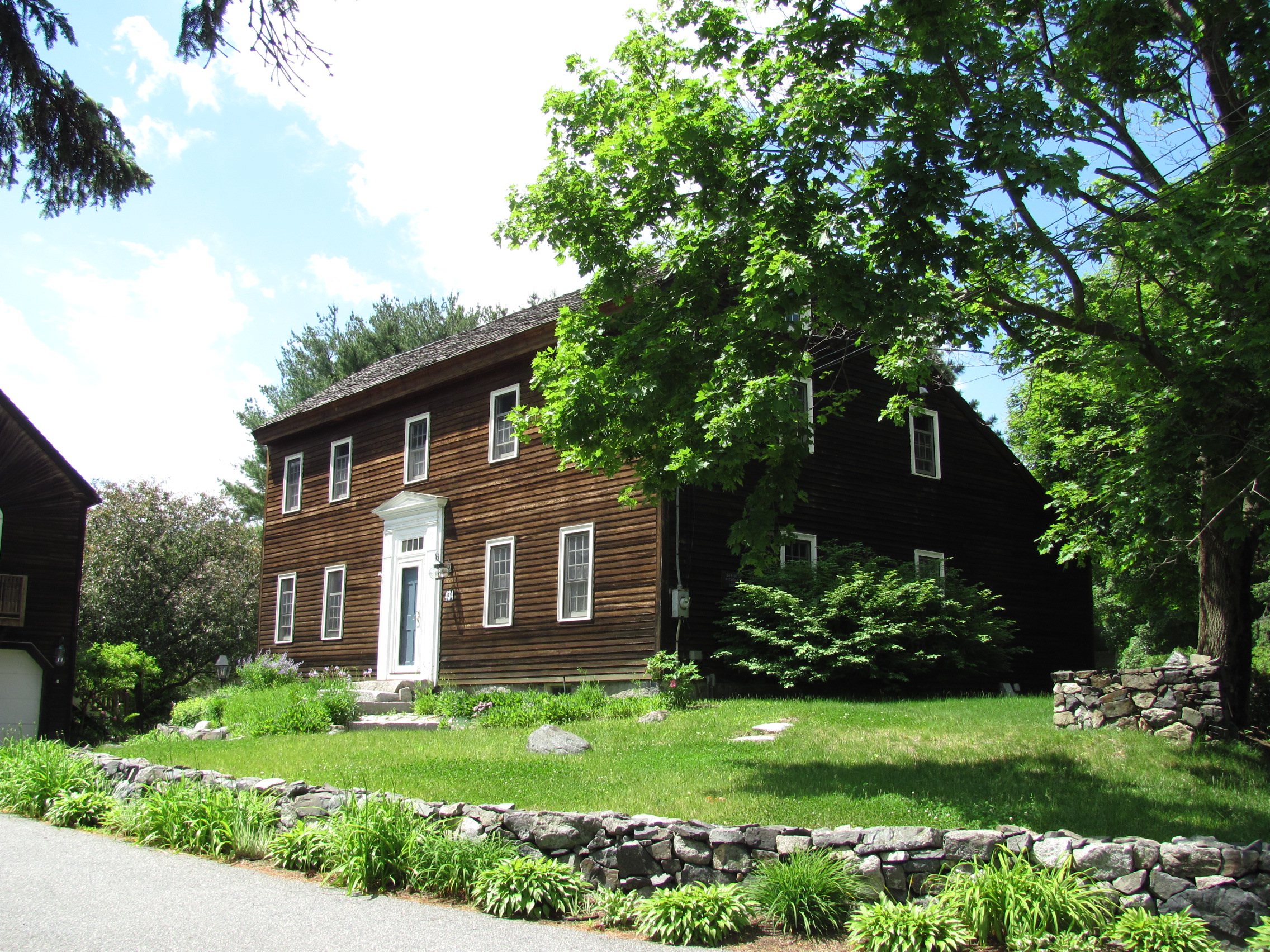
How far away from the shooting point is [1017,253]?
9.43 m

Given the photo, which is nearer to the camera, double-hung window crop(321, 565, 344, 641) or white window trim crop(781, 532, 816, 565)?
white window trim crop(781, 532, 816, 565)

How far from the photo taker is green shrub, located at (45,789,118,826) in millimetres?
10148

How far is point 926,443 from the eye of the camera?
792 inches

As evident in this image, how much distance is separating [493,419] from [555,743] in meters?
9.26

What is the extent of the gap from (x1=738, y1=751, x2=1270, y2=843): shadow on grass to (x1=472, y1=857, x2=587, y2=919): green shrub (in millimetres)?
1989

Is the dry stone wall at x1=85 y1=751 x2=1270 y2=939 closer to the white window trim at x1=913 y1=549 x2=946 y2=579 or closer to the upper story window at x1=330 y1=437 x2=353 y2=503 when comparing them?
the white window trim at x1=913 y1=549 x2=946 y2=579

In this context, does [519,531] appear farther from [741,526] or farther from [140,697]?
[140,697]

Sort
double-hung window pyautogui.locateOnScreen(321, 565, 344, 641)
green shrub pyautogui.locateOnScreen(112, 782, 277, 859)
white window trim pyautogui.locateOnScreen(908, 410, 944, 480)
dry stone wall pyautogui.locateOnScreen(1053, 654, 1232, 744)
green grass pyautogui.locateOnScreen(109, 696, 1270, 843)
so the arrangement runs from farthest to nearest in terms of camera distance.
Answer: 1. double-hung window pyautogui.locateOnScreen(321, 565, 344, 641)
2. white window trim pyautogui.locateOnScreen(908, 410, 944, 480)
3. dry stone wall pyautogui.locateOnScreen(1053, 654, 1232, 744)
4. green shrub pyautogui.locateOnScreen(112, 782, 277, 859)
5. green grass pyautogui.locateOnScreen(109, 696, 1270, 843)

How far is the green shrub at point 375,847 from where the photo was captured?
7230mm

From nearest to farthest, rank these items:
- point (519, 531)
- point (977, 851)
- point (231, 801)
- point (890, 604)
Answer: point (977, 851) < point (231, 801) < point (890, 604) < point (519, 531)

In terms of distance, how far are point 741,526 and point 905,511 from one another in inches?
401

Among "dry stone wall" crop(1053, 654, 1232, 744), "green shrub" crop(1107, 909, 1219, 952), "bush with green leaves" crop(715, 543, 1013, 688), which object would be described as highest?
"bush with green leaves" crop(715, 543, 1013, 688)

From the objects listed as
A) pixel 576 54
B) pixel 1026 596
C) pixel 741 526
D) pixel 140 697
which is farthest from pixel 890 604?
pixel 140 697

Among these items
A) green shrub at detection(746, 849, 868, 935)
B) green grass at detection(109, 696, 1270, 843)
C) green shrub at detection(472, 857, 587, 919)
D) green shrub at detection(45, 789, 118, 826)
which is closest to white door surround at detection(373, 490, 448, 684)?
green grass at detection(109, 696, 1270, 843)
